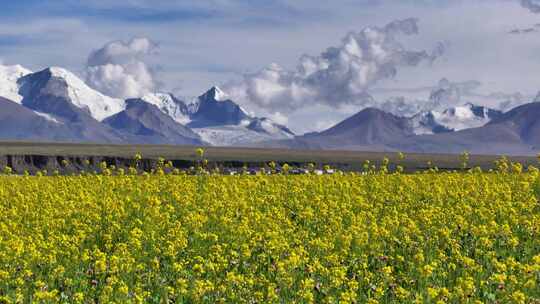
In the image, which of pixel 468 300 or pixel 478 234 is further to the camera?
pixel 478 234

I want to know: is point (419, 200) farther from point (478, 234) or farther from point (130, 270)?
point (130, 270)

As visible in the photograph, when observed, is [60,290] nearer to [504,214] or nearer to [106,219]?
[106,219]

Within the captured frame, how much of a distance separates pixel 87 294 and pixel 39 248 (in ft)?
8.48

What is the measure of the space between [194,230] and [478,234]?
523 centimetres

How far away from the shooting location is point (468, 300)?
10.3 m

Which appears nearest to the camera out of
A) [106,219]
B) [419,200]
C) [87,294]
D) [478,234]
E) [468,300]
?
[468,300]

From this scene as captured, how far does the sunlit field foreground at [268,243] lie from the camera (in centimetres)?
1084

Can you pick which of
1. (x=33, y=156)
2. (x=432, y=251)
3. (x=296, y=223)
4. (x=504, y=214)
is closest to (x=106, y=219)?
(x=296, y=223)

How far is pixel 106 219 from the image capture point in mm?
16172

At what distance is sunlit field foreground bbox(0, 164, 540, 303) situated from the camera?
10.8 m

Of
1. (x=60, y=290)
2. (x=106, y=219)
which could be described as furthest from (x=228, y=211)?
(x=60, y=290)

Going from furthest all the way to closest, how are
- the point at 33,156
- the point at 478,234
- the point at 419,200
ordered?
the point at 33,156 < the point at 419,200 < the point at 478,234

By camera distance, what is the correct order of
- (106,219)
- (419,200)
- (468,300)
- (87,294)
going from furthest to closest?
1. (419,200)
2. (106,219)
3. (87,294)
4. (468,300)

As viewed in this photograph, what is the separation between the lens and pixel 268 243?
514 inches
